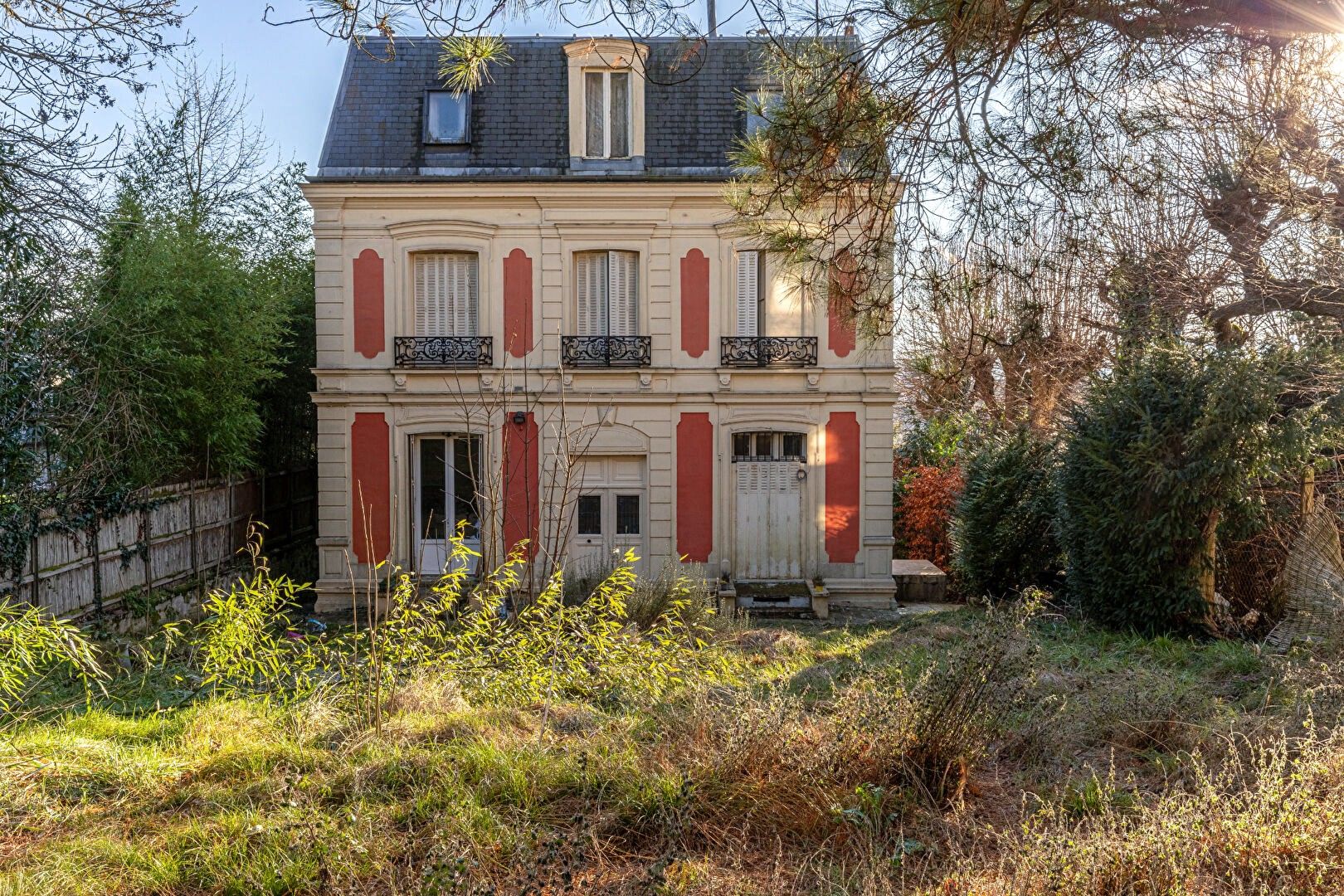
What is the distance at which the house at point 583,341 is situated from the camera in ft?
42.1

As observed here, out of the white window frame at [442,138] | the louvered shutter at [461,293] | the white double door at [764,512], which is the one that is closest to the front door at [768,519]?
the white double door at [764,512]

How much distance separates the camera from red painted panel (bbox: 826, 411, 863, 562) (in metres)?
13.1

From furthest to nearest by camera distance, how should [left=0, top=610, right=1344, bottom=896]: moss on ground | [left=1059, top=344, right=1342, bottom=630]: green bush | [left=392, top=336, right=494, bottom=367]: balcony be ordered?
1. [left=392, top=336, right=494, bottom=367]: balcony
2. [left=1059, top=344, right=1342, bottom=630]: green bush
3. [left=0, top=610, right=1344, bottom=896]: moss on ground

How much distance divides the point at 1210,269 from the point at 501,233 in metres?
8.64

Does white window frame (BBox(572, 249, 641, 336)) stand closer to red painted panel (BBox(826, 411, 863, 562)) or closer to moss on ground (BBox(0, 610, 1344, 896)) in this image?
red painted panel (BBox(826, 411, 863, 562))

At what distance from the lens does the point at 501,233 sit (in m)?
12.9

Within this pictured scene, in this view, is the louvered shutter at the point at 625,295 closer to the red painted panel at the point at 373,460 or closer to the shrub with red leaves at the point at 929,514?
the red painted panel at the point at 373,460

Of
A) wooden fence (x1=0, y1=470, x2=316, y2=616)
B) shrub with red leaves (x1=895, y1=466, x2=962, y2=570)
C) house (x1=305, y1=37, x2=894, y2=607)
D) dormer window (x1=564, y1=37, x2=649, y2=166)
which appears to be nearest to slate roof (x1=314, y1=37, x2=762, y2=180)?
house (x1=305, y1=37, x2=894, y2=607)

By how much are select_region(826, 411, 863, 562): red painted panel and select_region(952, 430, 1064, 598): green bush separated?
145cm

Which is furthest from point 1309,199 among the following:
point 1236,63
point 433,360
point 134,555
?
point 134,555

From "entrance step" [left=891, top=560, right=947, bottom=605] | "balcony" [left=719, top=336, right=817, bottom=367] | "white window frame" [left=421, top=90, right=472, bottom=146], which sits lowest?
"entrance step" [left=891, top=560, right=947, bottom=605]

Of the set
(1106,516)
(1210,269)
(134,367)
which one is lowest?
(1106,516)

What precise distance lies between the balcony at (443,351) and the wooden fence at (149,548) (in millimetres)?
2914

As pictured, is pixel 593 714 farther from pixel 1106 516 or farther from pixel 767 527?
pixel 767 527
